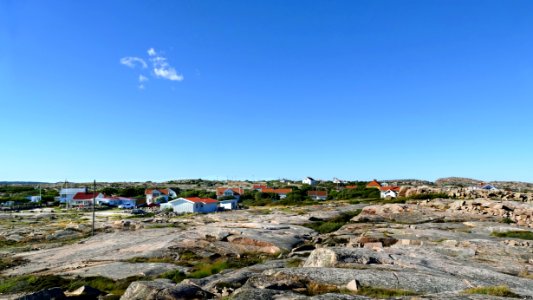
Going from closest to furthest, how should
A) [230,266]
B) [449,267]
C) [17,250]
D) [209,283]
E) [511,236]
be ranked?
1. [209,283]
2. [449,267]
3. [230,266]
4. [511,236]
5. [17,250]

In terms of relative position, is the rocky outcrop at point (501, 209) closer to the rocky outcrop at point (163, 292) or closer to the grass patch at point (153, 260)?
the grass patch at point (153, 260)

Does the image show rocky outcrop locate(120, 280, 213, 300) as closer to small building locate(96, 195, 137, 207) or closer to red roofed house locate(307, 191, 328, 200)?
red roofed house locate(307, 191, 328, 200)

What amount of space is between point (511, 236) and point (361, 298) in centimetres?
3129

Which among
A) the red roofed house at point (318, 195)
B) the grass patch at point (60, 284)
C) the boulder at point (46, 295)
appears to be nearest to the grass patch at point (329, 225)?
the grass patch at point (60, 284)

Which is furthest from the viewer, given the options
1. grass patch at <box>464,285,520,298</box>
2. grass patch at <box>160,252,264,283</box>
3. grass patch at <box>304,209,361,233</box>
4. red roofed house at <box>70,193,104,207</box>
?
red roofed house at <box>70,193,104,207</box>

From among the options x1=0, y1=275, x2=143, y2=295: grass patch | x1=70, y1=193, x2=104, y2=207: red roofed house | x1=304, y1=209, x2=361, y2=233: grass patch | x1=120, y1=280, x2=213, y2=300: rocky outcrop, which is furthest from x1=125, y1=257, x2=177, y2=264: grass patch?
x1=70, y1=193, x2=104, y2=207: red roofed house

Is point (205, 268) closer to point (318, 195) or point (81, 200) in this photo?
point (318, 195)

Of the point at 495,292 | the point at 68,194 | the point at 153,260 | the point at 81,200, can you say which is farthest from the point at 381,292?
the point at 68,194

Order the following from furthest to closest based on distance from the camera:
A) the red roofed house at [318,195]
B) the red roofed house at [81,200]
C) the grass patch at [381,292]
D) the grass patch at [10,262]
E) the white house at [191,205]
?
the red roofed house at [318,195], the red roofed house at [81,200], the white house at [191,205], the grass patch at [10,262], the grass patch at [381,292]

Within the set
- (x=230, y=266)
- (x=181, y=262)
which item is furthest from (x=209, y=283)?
(x=181, y=262)

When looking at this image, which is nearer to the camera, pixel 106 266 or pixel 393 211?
pixel 106 266

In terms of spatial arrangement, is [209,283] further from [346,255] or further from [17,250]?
[17,250]

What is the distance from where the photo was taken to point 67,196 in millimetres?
143750

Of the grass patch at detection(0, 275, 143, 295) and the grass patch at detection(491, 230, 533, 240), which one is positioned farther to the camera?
the grass patch at detection(491, 230, 533, 240)
